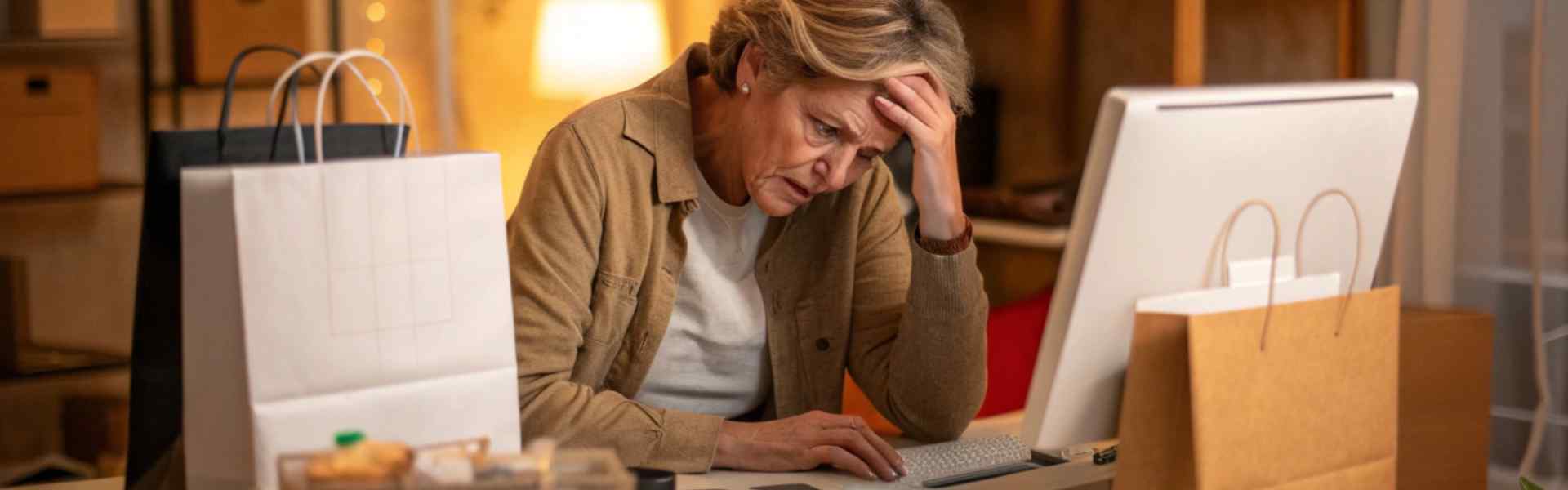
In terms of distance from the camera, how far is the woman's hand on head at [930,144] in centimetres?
151

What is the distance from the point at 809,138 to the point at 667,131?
18 centimetres

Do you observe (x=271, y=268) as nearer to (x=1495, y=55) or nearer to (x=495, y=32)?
(x=1495, y=55)

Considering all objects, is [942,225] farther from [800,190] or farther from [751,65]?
[751,65]

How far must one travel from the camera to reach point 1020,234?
3.63 metres

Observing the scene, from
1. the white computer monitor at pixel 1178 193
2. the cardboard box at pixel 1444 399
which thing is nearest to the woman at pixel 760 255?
the white computer monitor at pixel 1178 193

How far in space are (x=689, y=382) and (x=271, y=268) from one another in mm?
712

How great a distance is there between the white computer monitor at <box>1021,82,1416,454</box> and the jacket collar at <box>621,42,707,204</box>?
477 mm

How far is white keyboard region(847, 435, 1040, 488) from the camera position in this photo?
142cm

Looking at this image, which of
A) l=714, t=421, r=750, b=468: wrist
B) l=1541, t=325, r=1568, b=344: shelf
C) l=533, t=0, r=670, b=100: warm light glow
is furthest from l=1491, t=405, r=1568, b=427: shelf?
l=533, t=0, r=670, b=100: warm light glow

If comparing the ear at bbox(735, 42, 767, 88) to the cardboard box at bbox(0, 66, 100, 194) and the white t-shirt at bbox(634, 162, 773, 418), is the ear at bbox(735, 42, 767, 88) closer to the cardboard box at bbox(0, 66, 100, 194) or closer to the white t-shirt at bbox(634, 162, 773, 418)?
the white t-shirt at bbox(634, 162, 773, 418)

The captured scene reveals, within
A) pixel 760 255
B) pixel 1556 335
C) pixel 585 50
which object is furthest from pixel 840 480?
pixel 585 50

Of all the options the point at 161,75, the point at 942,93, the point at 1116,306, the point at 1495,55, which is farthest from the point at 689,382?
the point at 161,75

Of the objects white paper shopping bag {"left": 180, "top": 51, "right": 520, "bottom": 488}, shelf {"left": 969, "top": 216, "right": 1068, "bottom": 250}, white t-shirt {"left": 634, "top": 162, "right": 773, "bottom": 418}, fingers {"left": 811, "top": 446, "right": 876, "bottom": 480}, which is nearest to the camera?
white paper shopping bag {"left": 180, "top": 51, "right": 520, "bottom": 488}

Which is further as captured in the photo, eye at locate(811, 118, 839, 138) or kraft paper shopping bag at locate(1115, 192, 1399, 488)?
eye at locate(811, 118, 839, 138)
